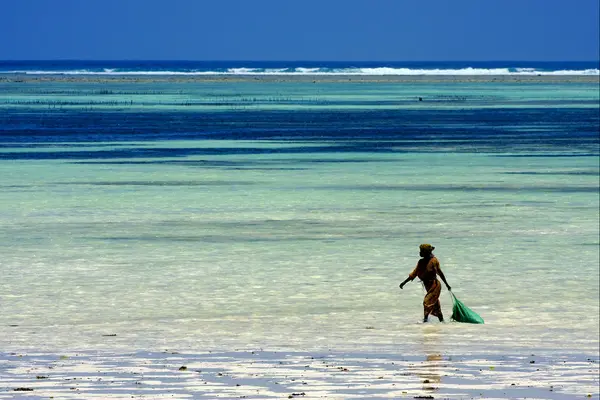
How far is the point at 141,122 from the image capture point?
218 ft

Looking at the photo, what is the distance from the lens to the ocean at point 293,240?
53.1 feet

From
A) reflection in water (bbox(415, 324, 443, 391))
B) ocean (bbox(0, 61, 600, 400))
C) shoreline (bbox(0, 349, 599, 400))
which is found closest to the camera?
shoreline (bbox(0, 349, 599, 400))

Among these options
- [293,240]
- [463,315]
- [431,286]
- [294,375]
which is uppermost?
[293,240]

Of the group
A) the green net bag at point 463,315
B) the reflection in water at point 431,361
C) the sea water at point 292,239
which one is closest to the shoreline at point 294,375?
the reflection in water at point 431,361

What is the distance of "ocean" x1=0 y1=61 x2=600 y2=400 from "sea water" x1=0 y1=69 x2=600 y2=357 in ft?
0.20

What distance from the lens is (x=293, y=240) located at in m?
Answer: 25.2

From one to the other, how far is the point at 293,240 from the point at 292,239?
0.14 metres

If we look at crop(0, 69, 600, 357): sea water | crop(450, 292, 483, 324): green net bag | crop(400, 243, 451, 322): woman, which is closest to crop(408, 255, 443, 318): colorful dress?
crop(400, 243, 451, 322): woman

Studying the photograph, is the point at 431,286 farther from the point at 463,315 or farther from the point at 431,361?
the point at 431,361

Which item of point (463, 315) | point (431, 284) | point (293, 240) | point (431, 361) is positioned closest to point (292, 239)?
point (293, 240)

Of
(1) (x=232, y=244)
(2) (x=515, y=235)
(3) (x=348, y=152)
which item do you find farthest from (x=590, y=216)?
(3) (x=348, y=152)

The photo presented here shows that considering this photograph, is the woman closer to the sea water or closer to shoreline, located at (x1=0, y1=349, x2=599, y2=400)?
the sea water

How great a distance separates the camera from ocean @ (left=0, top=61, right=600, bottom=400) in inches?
637

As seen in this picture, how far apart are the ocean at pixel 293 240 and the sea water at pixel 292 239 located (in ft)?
0.20
